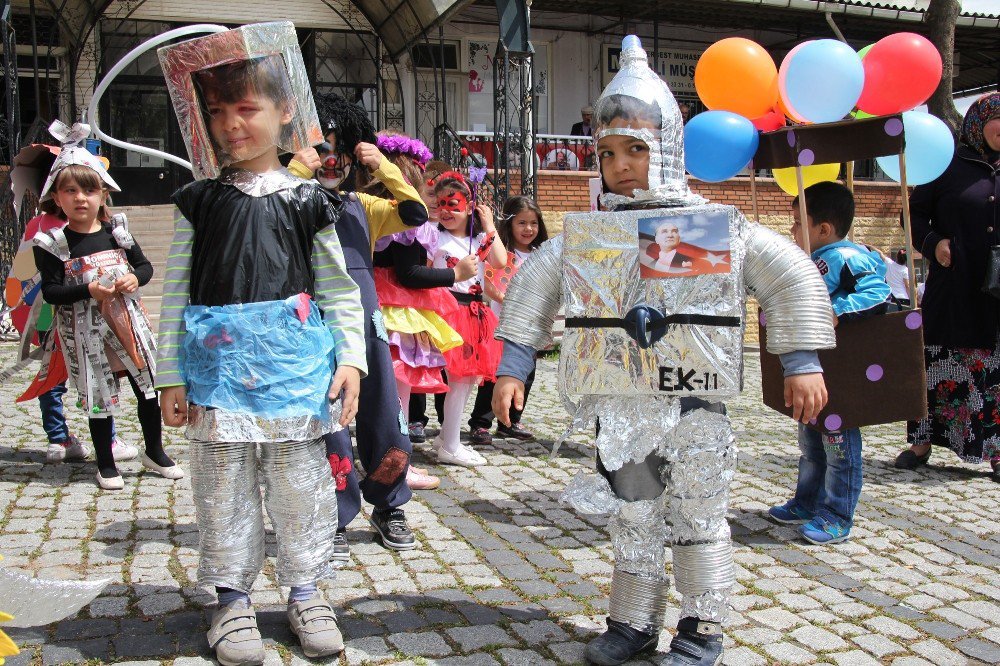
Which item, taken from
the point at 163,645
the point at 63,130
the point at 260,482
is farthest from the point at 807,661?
the point at 63,130

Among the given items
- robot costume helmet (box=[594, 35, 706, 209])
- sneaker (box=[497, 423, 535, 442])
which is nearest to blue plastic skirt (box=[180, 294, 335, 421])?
robot costume helmet (box=[594, 35, 706, 209])

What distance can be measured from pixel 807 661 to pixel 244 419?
1.89 meters

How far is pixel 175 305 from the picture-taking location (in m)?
2.78

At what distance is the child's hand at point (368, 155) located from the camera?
11.6 ft

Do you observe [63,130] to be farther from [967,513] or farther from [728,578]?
[967,513]

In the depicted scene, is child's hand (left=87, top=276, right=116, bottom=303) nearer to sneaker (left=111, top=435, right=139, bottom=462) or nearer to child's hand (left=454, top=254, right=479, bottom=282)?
sneaker (left=111, top=435, right=139, bottom=462)

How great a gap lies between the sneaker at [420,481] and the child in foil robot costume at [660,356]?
80.8 inches

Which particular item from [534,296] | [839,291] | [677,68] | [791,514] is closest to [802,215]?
[839,291]

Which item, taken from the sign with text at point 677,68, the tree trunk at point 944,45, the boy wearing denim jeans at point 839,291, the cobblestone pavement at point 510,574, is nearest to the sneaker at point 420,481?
the cobblestone pavement at point 510,574

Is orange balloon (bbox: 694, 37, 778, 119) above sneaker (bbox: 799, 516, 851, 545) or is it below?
above

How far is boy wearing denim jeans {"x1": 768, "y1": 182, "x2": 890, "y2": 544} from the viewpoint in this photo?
3.95 meters

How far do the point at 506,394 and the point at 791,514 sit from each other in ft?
7.04

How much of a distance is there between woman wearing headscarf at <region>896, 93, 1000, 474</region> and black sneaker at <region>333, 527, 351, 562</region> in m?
3.48

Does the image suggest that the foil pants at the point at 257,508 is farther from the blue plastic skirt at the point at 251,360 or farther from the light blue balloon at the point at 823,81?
the light blue balloon at the point at 823,81
